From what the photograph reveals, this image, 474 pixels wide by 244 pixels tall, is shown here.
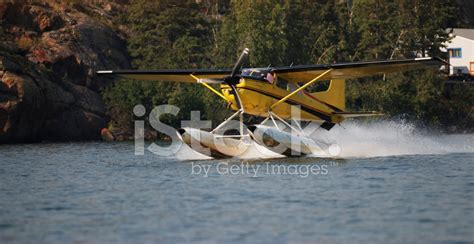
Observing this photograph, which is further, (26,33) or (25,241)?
(26,33)

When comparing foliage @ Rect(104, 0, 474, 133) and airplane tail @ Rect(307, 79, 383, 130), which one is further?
foliage @ Rect(104, 0, 474, 133)

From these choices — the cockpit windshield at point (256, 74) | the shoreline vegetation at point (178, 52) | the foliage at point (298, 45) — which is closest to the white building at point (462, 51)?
the shoreline vegetation at point (178, 52)

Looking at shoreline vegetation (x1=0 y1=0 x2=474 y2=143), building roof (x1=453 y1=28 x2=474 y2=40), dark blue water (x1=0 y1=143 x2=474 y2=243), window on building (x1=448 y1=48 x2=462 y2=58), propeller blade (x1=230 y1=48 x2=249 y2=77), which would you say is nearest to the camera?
dark blue water (x1=0 y1=143 x2=474 y2=243)

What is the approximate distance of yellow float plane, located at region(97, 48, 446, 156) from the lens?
19562mm

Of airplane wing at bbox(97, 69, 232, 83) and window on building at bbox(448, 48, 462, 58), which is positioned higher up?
window on building at bbox(448, 48, 462, 58)

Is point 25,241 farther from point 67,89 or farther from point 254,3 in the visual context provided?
point 254,3

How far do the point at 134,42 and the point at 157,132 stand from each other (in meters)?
7.22

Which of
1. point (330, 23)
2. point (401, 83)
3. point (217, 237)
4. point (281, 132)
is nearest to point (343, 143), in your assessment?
point (281, 132)

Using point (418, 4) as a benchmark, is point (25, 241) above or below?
below

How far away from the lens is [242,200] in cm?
1350

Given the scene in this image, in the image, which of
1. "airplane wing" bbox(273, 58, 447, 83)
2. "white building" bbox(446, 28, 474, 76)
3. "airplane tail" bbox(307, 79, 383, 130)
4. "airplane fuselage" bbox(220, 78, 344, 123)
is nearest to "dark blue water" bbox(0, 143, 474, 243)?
"airplane fuselage" bbox(220, 78, 344, 123)

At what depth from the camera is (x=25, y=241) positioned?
10.3 m

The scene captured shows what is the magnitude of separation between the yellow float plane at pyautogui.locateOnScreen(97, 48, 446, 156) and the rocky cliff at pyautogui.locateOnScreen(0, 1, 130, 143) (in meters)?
11.2

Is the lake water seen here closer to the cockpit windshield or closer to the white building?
the cockpit windshield
